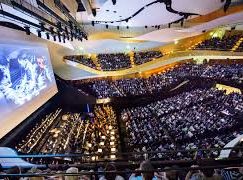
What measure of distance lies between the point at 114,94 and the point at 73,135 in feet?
27.3

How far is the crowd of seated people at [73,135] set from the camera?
12.4 metres

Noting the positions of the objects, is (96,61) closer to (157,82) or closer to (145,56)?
(145,56)

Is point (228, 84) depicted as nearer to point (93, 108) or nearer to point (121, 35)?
point (93, 108)

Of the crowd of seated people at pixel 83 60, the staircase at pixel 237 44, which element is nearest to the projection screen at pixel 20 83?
the crowd of seated people at pixel 83 60

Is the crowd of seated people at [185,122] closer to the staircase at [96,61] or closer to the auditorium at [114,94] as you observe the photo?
the auditorium at [114,94]

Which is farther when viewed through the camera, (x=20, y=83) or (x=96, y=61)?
(x=96, y=61)

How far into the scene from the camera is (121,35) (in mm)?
28281

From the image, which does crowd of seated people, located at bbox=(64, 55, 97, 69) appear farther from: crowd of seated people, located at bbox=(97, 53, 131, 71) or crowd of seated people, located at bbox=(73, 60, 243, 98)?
crowd of seated people, located at bbox=(73, 60, 243, 98)

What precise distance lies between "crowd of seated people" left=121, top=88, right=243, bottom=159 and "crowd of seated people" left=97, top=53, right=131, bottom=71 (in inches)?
354

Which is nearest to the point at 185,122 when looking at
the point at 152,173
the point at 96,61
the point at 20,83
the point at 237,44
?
the point at 20,83

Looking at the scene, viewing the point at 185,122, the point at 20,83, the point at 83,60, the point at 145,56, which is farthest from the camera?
the point at 145,56

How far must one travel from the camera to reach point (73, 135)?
48.1ft

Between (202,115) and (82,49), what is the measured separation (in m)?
18.0

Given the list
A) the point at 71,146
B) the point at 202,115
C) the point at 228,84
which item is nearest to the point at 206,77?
the point at 228,84
